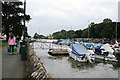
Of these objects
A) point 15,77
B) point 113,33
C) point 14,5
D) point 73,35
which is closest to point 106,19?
point 113,33

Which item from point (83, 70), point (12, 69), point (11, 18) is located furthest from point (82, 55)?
point (11, 18)

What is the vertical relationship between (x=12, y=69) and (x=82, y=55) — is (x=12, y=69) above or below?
above

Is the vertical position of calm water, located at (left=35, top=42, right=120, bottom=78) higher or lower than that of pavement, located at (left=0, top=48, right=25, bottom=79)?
lower

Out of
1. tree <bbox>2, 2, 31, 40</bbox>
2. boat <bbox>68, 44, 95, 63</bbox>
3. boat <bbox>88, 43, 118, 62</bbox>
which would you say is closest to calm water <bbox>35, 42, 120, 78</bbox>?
boat <bbox>68, 44, 95, 63</bbox>

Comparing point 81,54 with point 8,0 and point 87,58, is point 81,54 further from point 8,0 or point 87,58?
point 8,0

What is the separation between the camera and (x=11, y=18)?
39344mm

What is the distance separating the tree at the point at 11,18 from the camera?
1528 inches

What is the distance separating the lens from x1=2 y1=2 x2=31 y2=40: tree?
3881 cm

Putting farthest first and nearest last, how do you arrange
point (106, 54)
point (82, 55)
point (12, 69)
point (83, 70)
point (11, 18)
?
point (11, 18) → point (106, 54) → point (82, 55) → point (83, 70) → point (12, 69)

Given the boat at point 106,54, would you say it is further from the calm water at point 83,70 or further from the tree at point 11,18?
the tree at point 11,18

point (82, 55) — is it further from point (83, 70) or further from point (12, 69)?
point (12, 69)

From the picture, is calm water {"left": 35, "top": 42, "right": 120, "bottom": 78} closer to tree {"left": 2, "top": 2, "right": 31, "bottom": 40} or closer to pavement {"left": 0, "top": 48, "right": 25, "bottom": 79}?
pavement {"left": 0, "top": 48, "right": 25, "bottom": 79}

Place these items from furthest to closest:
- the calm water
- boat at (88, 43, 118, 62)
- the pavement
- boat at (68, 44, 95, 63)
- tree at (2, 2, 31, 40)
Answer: tree at (2, 2, 31, 40), boat at (88, 43, 118, 62), boat at (68, 44, 95, 63), the calm water, the pavement

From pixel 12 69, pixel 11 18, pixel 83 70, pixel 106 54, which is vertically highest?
pixel 11 18
